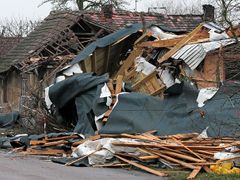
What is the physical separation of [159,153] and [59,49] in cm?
1514

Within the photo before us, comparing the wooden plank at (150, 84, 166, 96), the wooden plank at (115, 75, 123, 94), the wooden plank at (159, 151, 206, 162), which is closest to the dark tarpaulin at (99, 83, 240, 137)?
the wooden plank at (115, 75, 123, 94)

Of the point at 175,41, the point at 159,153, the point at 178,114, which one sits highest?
the point at 175,41

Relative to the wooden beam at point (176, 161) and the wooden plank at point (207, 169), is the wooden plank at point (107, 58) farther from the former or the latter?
the wooden plank at point (207, 169)

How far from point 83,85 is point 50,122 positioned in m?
2.01

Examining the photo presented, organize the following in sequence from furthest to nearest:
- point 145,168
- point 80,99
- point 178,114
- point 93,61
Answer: point 93,61 < point 80,99 < point 178,114 < point 145,168

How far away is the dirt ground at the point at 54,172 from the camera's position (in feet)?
40.0

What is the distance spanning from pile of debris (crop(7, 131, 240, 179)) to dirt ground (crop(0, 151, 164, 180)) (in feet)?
1.34

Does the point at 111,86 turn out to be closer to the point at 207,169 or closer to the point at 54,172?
the point at 54,172

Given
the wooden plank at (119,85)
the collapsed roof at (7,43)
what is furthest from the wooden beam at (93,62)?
the collapsed roof at (7,43)

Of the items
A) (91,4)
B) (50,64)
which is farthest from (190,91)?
(91,4)

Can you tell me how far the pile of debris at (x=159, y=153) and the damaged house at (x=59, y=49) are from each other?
6930 millimetres

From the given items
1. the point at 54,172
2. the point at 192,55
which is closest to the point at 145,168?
the point at 54,172

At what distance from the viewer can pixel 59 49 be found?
28.1 metres

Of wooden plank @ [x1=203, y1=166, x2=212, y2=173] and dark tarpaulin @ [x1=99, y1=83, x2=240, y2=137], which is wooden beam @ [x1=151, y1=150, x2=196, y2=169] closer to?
wooden plank @ [x1=203, y1=166, x2=212, y2=173]
